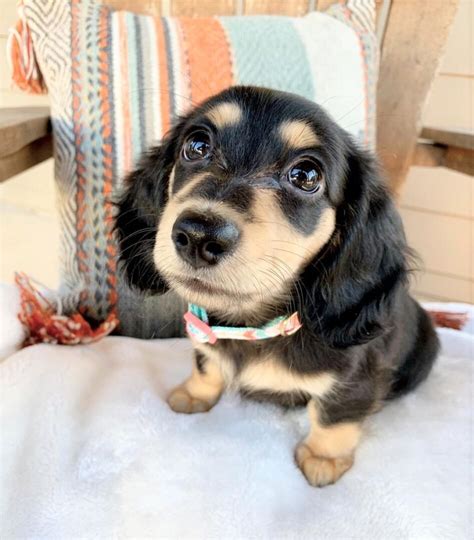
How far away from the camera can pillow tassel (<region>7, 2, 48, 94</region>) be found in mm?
1079

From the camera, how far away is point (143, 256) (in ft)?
3.00

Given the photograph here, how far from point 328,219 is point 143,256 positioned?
0.37 meters

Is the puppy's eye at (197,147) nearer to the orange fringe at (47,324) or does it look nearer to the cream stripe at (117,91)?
the cream stripe at (117,91)

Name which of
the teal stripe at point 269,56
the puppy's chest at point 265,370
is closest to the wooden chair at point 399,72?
the teal stripe at point 269,56

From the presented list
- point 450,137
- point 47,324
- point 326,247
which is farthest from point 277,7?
point 47,324

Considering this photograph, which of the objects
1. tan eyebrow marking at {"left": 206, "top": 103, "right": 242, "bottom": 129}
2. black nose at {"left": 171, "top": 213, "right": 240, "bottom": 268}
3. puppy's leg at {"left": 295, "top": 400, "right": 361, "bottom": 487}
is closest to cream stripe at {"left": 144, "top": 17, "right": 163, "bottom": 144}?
tan eyebrow marking at {"left": 206, "top": 103, "right": 242, "bottom": 129}

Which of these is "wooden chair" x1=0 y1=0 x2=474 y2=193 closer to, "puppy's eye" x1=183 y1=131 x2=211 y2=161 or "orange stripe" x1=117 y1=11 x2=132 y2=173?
"orange stripe" x1=117 y1=11 x2=132 y2=173

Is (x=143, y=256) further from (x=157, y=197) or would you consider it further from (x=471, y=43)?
A: (x=471, y=43)

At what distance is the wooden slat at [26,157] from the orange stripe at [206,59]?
41cm

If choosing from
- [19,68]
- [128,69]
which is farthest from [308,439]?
[19,68]

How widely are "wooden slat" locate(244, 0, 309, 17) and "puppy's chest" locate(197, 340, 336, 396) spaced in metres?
0.94

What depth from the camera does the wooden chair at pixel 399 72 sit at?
119 cm

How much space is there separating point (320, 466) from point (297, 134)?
608 millimetres

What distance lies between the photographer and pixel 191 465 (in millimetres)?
863
